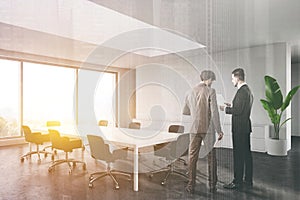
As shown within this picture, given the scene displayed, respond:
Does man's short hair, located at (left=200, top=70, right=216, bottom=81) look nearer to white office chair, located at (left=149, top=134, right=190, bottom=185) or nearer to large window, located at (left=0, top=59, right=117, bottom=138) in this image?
white office chair, located at (left=149, top=134, right=190, bottom=185)

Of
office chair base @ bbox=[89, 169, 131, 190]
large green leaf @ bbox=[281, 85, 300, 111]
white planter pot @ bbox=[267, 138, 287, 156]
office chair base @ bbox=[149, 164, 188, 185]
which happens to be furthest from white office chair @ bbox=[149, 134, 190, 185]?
large green leaf @ bbox=[281, 85, 300, 111]

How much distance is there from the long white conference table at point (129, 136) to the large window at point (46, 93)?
16.8 inches

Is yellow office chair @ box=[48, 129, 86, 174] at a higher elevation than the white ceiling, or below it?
below

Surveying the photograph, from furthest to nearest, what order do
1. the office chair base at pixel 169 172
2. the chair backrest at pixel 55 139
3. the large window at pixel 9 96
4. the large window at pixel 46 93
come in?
the chair backrest at pixel 55 139 → the office chair base at pixel 169 172 → the large window at pixel 46 93 → the large window at pixel 9 96

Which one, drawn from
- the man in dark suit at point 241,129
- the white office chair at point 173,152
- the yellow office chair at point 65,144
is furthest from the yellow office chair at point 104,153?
the man in dark suit at point 241,129

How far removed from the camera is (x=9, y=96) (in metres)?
1.66

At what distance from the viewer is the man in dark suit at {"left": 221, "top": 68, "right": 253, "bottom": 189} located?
5.01ft

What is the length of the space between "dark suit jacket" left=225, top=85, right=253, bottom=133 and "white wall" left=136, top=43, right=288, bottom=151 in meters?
0.04

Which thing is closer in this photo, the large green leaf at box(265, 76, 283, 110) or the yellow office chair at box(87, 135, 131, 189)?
the large green leaf at box(265, 76, 283, 110)

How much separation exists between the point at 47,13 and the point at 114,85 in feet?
3.02

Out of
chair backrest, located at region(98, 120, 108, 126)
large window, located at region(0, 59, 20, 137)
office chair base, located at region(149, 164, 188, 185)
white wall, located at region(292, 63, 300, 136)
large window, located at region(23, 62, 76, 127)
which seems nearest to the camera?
white wall, located at region(292, 63, 300, 136)

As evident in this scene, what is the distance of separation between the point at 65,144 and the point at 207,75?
167 cm

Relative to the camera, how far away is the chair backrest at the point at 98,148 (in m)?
2.39

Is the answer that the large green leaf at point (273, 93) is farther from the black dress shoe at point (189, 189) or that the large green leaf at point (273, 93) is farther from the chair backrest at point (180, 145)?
the black dress shoe at point (189, 189)
